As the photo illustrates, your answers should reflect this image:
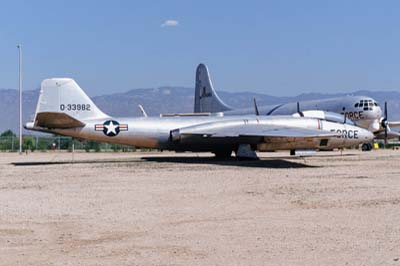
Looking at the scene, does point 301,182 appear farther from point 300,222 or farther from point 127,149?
point 127,149

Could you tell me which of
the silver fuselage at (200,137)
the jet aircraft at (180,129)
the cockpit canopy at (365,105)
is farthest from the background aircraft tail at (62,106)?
the cockpit canopy at (365,105)

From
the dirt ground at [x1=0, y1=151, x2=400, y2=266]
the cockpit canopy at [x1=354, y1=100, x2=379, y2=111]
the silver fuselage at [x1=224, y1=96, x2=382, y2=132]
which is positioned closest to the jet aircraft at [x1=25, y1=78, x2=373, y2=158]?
the dirt ground at [x1=0, y1=151, x2=400, y2=266]

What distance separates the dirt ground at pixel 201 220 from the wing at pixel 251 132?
22.9 ft

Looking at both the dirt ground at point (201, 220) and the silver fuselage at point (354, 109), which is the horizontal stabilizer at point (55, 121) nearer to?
the dirt ground at point (201, 220)

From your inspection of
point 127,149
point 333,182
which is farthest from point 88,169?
point 127,149

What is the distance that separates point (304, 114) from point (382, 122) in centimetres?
1018

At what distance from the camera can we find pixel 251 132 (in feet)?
95.0

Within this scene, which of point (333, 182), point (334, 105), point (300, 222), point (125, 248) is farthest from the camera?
point (334, 105)

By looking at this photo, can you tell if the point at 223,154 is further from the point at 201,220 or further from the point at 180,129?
the point at 201,220

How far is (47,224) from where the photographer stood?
11.3 metres

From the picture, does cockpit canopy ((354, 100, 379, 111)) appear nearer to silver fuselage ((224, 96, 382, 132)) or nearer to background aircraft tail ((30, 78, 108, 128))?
silver fuselage ((224, 96, 382, 132))

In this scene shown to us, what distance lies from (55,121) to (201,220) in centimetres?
1806

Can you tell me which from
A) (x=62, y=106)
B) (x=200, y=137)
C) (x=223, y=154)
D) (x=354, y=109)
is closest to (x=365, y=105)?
(x=354, y=109)

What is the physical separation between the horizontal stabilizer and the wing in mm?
4769
